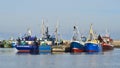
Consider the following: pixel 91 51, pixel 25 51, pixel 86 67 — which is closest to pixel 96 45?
pixel 91 51

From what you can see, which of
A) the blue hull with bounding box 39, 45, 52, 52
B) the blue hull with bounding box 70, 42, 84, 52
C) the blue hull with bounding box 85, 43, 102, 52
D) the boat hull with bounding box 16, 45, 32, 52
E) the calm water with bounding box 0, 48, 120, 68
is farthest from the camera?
the blue hull with bounding box 85, 43, 102, 52

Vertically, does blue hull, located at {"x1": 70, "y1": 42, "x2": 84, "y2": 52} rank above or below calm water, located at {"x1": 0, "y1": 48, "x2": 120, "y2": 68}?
above

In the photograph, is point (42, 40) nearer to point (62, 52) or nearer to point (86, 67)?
point (62, 52)

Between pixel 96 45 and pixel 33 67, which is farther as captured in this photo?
pixel 96 45

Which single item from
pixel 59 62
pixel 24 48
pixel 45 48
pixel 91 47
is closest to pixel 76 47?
pixel 91 47

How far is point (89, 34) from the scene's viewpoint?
184125 millimetres

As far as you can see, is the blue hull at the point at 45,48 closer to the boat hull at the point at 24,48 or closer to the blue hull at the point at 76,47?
the boat hull at the point at 24,48

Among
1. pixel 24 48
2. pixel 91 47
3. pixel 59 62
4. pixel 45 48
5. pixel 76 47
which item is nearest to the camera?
pixel 59 62

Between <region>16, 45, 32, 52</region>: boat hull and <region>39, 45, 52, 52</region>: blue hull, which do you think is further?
<region>39, 45, 52, 52</region>: blue hull

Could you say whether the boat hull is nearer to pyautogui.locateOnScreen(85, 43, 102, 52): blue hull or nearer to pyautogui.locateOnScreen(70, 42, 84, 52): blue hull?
pyautogui.locateOnScreen(70, 42, 84, 52): blue hull

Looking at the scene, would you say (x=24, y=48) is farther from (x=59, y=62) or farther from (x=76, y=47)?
(x=59, y=62)

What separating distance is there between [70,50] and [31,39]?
20.1 m

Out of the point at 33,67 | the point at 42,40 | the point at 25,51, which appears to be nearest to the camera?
the point at 33,67

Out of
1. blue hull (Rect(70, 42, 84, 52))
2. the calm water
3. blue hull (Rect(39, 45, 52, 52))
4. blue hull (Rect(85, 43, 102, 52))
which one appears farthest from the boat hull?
the calm water
